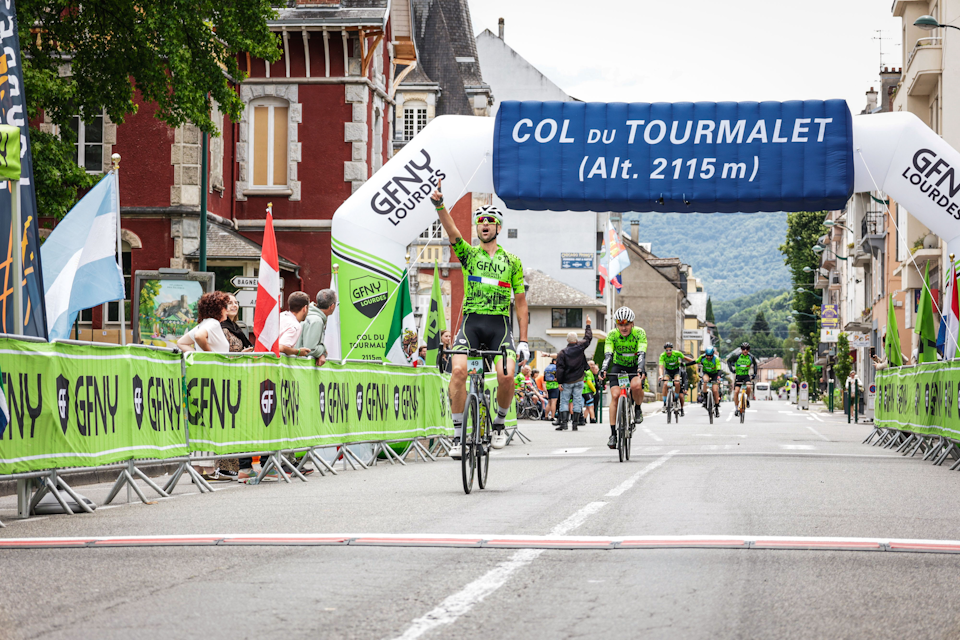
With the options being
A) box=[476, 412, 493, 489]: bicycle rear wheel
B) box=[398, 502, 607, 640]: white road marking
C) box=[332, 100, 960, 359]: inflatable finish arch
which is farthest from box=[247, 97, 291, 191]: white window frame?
box=[398, 502, 607, 640]: white road marking

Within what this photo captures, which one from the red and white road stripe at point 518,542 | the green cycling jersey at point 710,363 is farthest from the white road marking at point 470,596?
the green cycling jersey at point 710,363

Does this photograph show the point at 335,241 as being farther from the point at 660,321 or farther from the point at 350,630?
the point at 660,321

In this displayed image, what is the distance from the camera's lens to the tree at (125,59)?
22.4m

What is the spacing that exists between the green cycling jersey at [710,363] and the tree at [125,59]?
1475 cm

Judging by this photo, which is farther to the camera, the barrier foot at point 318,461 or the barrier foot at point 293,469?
the barrier foot at point 318,461

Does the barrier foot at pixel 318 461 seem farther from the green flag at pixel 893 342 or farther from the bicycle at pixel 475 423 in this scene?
the green flag at pixel 893 342

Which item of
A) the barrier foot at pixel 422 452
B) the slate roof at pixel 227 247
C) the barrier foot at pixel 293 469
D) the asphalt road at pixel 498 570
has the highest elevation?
the slate roof at pixel 227 247

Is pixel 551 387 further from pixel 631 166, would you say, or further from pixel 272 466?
pixel 272 466

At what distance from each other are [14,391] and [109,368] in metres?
1.41

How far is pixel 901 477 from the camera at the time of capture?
1351 cm

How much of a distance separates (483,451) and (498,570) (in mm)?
4682

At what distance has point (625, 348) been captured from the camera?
1639cm

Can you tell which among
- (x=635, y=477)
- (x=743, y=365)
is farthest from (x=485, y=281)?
(x=743, y=365)

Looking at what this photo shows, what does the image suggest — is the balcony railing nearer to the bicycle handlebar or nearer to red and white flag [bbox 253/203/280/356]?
red and white flag [bbox 253/203/280/356]
